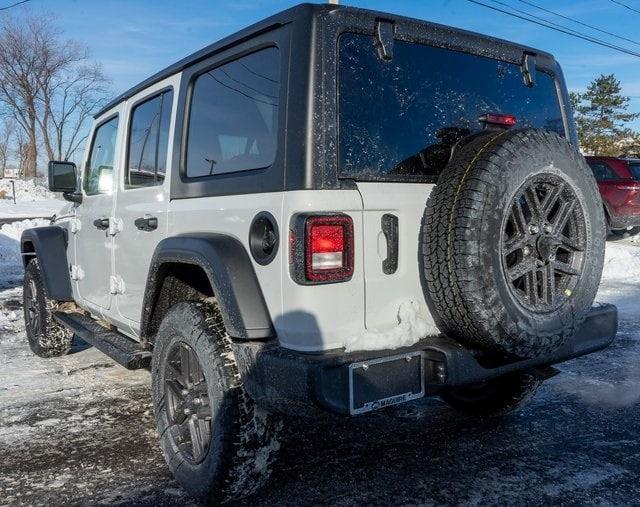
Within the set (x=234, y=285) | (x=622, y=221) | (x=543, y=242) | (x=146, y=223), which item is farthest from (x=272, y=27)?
(x=622, y=221)

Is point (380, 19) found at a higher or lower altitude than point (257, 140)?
higher

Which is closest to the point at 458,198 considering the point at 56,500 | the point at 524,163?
the point at 524,163

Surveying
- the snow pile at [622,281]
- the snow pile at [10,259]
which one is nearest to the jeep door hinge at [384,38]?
the snow pile at [622,281]

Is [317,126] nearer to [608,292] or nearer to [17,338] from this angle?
[17,338]

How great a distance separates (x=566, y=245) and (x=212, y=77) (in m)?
1.82

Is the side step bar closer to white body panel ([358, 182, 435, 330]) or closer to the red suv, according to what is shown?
white body panel ([358, 182, 435, 330])

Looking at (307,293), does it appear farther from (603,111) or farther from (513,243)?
(603,111)

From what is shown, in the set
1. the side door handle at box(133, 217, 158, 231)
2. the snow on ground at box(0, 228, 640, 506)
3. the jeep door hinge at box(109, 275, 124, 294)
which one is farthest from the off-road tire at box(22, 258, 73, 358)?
the side door handle at box(133, 217, 158, 231)

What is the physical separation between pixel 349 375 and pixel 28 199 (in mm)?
36701

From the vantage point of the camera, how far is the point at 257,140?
8.68ft

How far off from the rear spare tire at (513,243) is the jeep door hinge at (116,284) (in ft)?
6.67

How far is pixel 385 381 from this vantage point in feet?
7.41

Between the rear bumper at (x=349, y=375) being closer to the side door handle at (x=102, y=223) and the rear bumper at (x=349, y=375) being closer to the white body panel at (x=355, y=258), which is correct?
the white body panel at (x=355, y=258)

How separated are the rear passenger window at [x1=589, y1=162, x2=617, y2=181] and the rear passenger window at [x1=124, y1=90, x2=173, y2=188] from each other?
11.7m
